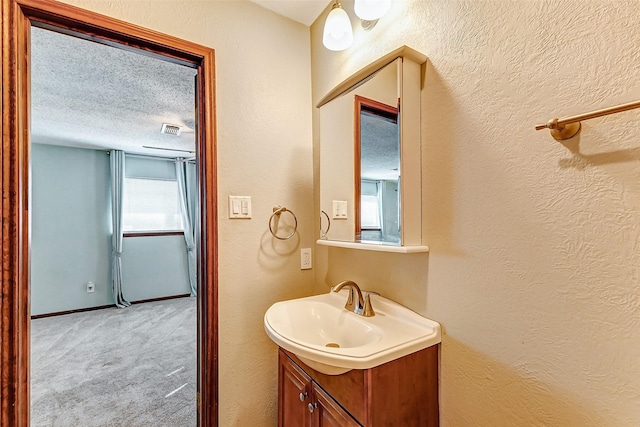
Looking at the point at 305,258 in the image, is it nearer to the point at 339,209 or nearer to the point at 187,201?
the point at 339,209

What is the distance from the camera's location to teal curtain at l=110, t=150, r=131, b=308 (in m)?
3.90

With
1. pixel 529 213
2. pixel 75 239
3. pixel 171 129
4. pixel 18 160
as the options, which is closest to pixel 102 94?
pixel 171 129

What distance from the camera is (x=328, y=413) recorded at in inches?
36.7

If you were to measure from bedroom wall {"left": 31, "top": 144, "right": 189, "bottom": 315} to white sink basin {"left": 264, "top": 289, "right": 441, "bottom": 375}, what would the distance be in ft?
12.9

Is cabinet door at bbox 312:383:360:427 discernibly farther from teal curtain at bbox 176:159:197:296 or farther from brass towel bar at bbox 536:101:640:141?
teal curtain at bbox 176:159:197:296

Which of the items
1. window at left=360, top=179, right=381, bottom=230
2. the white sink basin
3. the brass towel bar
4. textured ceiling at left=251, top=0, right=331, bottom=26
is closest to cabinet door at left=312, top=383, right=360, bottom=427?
the white sink basin

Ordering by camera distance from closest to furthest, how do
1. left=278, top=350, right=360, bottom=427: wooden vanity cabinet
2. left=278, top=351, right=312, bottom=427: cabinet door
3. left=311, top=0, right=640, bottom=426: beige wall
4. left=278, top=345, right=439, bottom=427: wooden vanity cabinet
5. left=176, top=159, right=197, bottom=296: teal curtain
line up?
left=311, top=0, right=640, bottom=426: beige wall, left=278, top=345, right=439, bottom=427: wooden vanity cabinet, left=278, top=350, right=360, bottom=427: wooden vanity cabinet, left=278, top=351, right=312, bottom=427: cabinet door, left=176, top=159, right=197, bottom=296: teal curtain

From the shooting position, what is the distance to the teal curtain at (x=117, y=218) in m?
3.90

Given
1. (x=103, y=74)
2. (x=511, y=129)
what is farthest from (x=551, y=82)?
(x=103, y=74)

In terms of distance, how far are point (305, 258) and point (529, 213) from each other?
1.11 metres

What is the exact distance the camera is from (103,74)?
1.97 metres

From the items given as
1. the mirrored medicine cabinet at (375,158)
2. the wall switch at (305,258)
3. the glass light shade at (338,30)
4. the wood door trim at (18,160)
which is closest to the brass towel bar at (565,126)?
the mirrored medicine cabinet at (375,158)

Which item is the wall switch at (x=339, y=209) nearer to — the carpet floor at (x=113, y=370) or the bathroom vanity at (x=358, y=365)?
the bathroom vanity at (x=358, y=365)

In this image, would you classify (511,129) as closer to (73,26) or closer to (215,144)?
(215,144)
